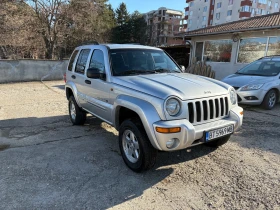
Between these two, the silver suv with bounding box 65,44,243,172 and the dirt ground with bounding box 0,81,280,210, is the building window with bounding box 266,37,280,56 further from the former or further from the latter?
the silver suv with bounding box 65,44,243,172

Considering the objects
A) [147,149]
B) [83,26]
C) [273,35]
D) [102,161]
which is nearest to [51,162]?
[102,161]

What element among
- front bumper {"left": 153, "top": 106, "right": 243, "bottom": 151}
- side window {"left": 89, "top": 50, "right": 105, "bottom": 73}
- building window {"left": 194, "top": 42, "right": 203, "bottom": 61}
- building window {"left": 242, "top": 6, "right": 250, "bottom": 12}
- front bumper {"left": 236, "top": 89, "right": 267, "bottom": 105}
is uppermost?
building window {"left": 242, "top": 6, "right": 250, "bottom": 12}

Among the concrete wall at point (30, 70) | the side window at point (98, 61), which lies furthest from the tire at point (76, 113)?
the concrete wall at point (30, 70)

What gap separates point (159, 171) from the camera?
11.3 feet

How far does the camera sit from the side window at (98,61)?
13.7ft

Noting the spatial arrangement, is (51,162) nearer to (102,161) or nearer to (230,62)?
(102,161)

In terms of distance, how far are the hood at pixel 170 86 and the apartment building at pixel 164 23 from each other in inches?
1869

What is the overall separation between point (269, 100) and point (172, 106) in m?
5.59

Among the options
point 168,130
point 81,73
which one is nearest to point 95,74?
point 81,73

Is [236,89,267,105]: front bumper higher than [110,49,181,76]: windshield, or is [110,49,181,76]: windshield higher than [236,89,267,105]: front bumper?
[110,49,181,76]: windshield

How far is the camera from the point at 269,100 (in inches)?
282

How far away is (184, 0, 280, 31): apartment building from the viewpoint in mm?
51403

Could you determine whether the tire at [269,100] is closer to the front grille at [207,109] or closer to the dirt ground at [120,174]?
the dirt ground at [120,174]

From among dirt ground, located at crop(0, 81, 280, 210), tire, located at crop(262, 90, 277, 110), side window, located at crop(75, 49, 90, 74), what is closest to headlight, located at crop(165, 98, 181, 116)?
dirt ground, located at crop(0, 81, 280, 210)
